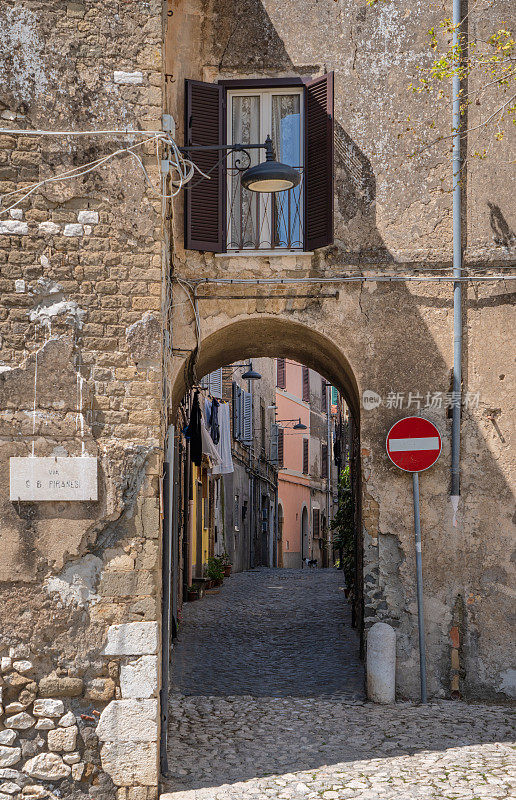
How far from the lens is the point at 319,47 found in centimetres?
870

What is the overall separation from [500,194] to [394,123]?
47.5 inches

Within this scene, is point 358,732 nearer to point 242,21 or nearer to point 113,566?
point 113,566

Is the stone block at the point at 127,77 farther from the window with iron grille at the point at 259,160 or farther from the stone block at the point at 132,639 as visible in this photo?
the stone block at the point at 132,639

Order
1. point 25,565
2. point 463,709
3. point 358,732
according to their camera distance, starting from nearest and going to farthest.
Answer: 1. point 25,565
2. point 358,732
3. point 463,709

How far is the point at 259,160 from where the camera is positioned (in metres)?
9.05

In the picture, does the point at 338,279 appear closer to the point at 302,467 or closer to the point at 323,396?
the point at 302,467

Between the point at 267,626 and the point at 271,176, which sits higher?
the point at 271,176

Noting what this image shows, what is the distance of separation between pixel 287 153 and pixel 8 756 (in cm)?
597

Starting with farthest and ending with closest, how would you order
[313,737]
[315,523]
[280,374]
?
[315,523] → [280,374] → [313,737]

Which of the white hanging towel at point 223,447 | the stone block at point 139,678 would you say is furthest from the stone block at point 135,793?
the white hanging towel at point 223,447

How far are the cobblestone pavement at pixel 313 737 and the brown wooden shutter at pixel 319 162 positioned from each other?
420 centimetres

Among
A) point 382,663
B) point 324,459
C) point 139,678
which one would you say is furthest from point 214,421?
point 324,459

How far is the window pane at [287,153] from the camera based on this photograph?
28.9 ft

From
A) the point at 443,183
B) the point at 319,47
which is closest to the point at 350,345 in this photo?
the point at 443,183
